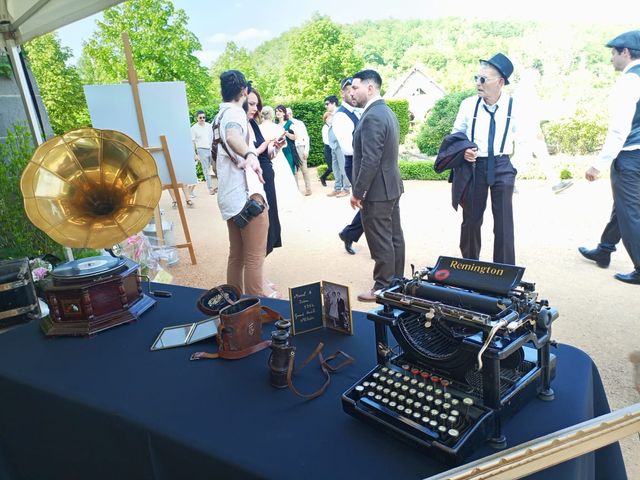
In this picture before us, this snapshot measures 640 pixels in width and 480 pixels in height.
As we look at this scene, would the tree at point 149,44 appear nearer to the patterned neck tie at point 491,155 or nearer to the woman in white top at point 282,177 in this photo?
the woman in white top at point 282,177

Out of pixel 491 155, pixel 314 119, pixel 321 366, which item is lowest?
pixel 321 366

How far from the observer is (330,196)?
30.9ft

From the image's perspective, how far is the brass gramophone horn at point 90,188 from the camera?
2062 mm

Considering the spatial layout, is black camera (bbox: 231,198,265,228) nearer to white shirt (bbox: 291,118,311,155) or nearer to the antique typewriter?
the antique typewriter

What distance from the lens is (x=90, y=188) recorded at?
7.32 feet

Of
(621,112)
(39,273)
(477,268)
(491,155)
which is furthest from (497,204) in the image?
(39,273)

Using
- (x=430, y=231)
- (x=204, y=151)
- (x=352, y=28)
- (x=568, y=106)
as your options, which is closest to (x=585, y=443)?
(x=430, y=231)

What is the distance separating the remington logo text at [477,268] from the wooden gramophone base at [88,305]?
1490 mm

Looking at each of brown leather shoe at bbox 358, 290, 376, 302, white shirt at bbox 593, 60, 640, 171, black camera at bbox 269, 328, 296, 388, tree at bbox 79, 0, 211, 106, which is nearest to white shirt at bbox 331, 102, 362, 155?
brown leather shoe at bbox 358, 290, 376, 302

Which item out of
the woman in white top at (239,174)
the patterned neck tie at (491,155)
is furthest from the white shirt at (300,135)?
the woman in white top at (239,174)

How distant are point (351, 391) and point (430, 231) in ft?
17.3

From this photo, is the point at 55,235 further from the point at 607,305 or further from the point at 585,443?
the point at 607,305

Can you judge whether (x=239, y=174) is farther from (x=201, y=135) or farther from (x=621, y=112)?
(x=201, y=135)

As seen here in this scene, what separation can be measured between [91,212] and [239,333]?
1152mm
